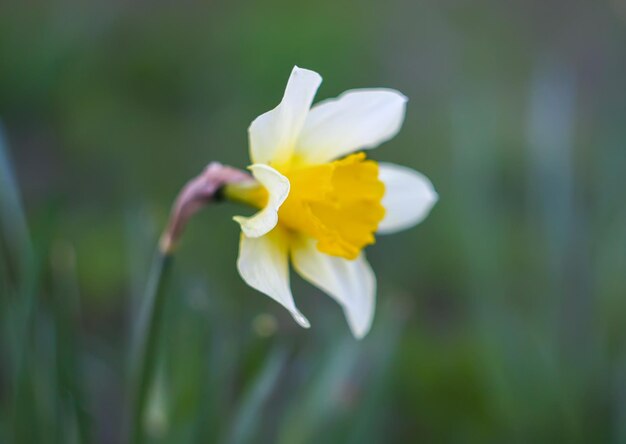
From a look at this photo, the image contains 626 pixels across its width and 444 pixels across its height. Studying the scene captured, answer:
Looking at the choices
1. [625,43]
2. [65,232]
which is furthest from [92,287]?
[625,43]

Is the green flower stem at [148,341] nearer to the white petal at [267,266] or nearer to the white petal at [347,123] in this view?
the white petal at [267,266]

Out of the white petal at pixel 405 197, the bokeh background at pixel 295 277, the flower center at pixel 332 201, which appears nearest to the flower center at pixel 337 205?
the flower center at pixel 332 201

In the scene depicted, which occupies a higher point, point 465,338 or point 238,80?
point 238,80

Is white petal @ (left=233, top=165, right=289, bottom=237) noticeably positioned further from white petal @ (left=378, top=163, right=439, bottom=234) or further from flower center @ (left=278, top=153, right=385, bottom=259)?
white petal @ (left=378, top=163, right=439, bottom=234)

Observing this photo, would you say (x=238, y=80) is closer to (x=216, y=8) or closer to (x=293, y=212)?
(x=216, y=8)

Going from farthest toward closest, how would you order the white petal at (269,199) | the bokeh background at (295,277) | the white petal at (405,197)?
1. the bokeh background at (295,277)
2. the white petal at (405,197)
3. the white petal at (269,199)

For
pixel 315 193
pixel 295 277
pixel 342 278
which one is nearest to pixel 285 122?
pixel 315 193
